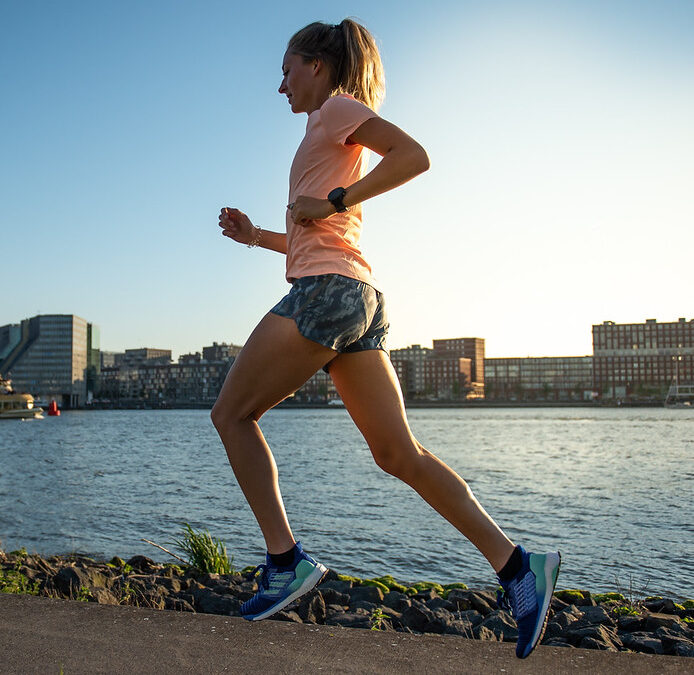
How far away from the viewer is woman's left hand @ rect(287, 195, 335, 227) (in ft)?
7.11

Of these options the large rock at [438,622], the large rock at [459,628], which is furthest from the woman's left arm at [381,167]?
the large rock at [438,622]

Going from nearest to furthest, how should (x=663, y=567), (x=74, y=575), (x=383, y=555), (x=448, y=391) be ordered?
(x=74, y=575) < (x=663, y=567) < (x=383, y=555) < (x=448, y=391)

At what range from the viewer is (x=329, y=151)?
2.28m

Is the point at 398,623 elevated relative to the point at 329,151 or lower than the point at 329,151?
lower

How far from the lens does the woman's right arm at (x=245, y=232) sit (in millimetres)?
2744

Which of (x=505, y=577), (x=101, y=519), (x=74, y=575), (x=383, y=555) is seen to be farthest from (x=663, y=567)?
(x=101, y=519)

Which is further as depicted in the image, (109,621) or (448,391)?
(448,391)

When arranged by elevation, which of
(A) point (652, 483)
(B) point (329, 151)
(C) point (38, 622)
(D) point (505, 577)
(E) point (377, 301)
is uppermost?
(B) point (329, 151)

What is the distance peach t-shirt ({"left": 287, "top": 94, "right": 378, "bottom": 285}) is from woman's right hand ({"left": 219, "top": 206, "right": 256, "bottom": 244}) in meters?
0.44

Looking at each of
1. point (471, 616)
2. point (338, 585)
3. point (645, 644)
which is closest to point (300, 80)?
point (645, 644)

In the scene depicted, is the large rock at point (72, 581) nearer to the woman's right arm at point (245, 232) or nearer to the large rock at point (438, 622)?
the large rock at point (438, 622)

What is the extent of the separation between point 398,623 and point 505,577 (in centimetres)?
224

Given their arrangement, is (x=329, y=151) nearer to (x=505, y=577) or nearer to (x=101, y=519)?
(x=505, y=577)

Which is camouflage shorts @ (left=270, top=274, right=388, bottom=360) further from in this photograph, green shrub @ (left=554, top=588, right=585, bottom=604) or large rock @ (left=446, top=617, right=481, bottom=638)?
green shrub @ (left=554, top=588, right=585, bottom=604)
